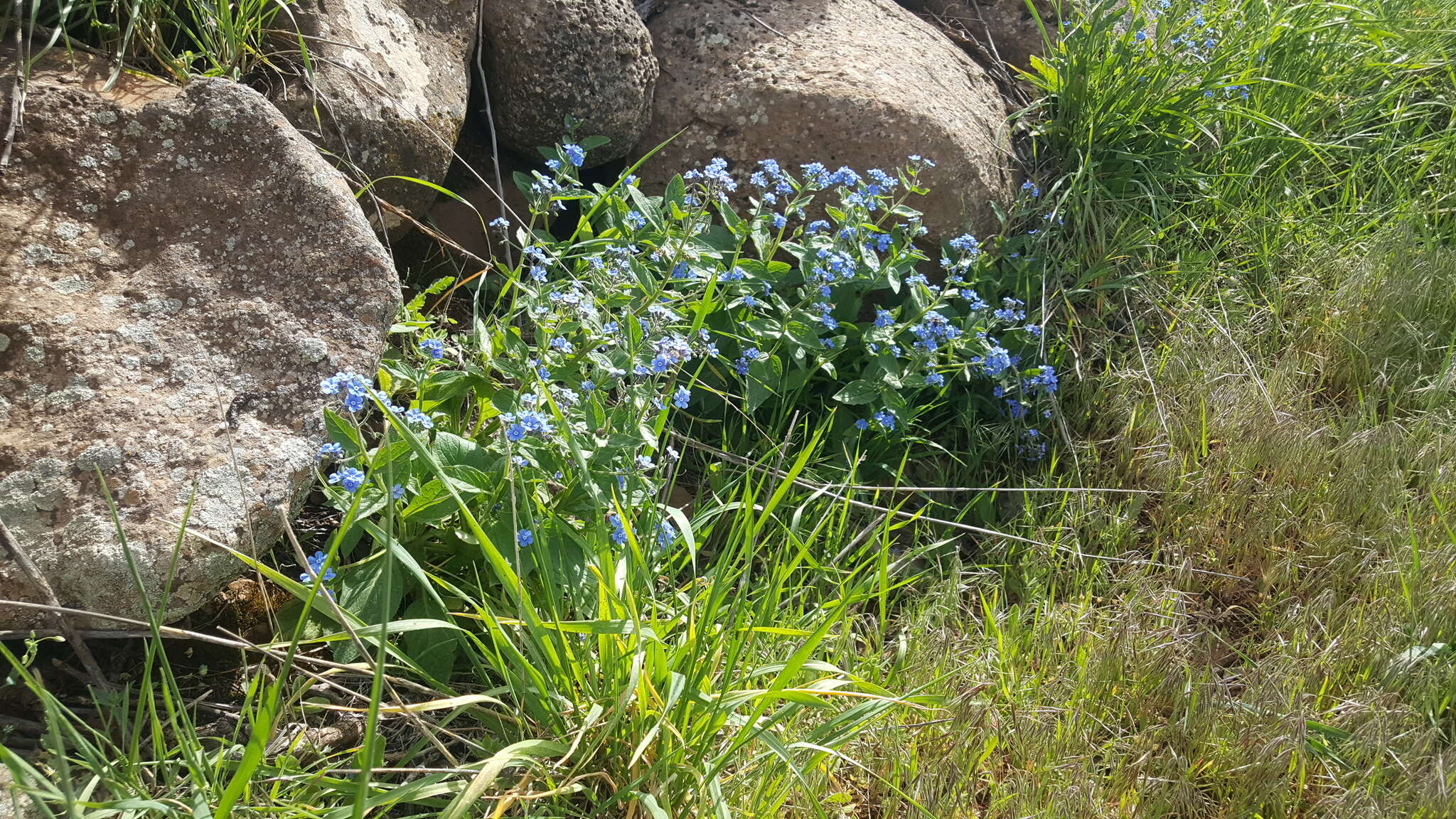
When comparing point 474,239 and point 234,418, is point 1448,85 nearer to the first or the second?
point 474,239

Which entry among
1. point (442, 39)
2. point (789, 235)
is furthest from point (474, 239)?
point (789, 235)

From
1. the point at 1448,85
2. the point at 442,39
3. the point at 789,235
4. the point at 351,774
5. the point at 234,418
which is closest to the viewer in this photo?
the point at 351,774

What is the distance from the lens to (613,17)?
303 centimetres

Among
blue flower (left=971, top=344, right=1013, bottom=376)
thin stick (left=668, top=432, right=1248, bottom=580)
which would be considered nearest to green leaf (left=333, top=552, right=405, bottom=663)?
thin stick (left=668, top=432, right=1248, bottom=580)

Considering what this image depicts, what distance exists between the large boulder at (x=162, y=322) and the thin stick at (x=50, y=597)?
0.02 metres

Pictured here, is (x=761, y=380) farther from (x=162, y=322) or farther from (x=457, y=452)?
(x=162, y=322)

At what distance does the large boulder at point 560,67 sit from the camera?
2.95 meters

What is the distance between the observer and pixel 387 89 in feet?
8.61

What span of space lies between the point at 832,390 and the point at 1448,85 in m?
3.05

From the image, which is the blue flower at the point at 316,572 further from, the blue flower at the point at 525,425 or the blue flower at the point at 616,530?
the blue flower at the point at 616,530

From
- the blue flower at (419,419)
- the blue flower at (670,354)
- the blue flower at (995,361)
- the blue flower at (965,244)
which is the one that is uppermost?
the blue flower at (965,244)

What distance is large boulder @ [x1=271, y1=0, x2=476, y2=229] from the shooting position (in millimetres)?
2527

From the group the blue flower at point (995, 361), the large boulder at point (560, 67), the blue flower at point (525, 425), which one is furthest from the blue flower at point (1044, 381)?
the blue flower at point (525, 425)

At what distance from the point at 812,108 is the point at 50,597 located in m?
2.43
